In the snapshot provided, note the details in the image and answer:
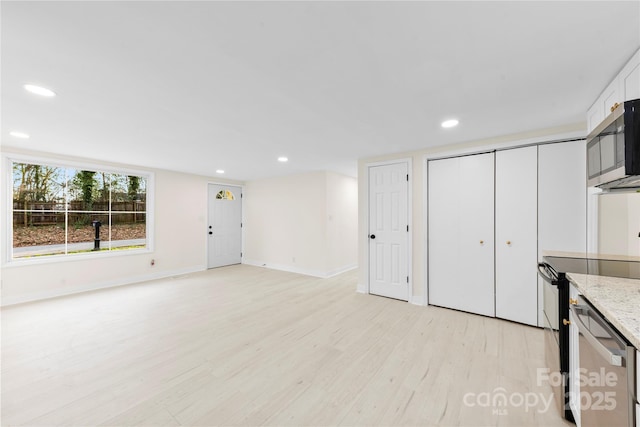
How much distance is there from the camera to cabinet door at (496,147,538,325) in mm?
2895

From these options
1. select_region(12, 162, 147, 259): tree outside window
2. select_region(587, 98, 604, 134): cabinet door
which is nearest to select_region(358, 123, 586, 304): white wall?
select_region(587, 98, 604, 134): cabinet door

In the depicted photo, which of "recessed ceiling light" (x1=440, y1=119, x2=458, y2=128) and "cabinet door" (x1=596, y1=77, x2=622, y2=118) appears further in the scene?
"recessed ceiling light" (x1=440, y1=119, x2=458, y2=128)

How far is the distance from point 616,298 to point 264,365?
7.70 feet

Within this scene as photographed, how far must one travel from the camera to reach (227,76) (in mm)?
1796

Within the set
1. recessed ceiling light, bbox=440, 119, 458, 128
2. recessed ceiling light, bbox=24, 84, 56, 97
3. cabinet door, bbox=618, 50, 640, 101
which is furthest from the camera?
recessed ceiling light, bbox=440, 119, 458, 128

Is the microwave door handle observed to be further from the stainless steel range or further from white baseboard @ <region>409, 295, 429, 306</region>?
white baseboard @ <region>409, 295, 429, 306</region>

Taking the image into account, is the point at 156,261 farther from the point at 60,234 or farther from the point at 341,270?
the point at 341,270

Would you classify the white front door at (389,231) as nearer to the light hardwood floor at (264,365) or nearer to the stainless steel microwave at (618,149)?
the light hardwood floor at (264,365)

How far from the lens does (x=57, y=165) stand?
410 cm

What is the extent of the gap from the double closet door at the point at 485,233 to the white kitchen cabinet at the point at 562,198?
0.07m

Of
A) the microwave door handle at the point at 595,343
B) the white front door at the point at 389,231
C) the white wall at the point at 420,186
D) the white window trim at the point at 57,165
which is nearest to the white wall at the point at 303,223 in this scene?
the white wall at the point at 420,186

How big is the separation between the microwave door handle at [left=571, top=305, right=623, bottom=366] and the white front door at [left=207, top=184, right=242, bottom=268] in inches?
A: 251

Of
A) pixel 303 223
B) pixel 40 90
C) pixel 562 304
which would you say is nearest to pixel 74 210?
pixel 40 90

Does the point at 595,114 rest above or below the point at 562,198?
above
